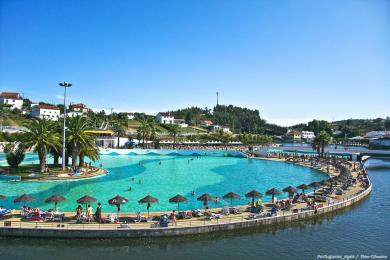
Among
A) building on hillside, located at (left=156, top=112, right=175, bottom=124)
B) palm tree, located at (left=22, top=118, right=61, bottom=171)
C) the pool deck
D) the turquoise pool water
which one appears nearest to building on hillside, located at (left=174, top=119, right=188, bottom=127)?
building on hillside, located at (left=156, top=112, right=175, bottom=124)

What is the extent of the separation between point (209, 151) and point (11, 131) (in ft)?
182

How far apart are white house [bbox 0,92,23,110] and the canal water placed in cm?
12163

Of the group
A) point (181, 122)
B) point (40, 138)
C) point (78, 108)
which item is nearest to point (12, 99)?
point (78, 108)

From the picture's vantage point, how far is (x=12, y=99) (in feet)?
432

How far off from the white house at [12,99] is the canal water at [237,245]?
12163 cm

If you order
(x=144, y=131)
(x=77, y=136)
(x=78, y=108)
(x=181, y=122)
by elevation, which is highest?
(x=78, y=108)

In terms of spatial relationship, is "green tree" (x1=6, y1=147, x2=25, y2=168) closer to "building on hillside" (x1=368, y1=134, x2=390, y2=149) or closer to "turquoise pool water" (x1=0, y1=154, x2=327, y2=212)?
"turquoise pool water" (x1=0, y1=154, x2=327, y2=212)

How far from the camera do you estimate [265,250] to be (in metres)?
21.2

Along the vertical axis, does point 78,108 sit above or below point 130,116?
above

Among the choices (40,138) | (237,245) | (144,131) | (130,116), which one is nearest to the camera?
(237,245)

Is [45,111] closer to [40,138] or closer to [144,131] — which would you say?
[144,131]

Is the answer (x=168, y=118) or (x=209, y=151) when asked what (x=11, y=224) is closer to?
(x=209, y=151)

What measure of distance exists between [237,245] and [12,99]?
133m

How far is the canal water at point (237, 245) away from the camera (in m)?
19.9
